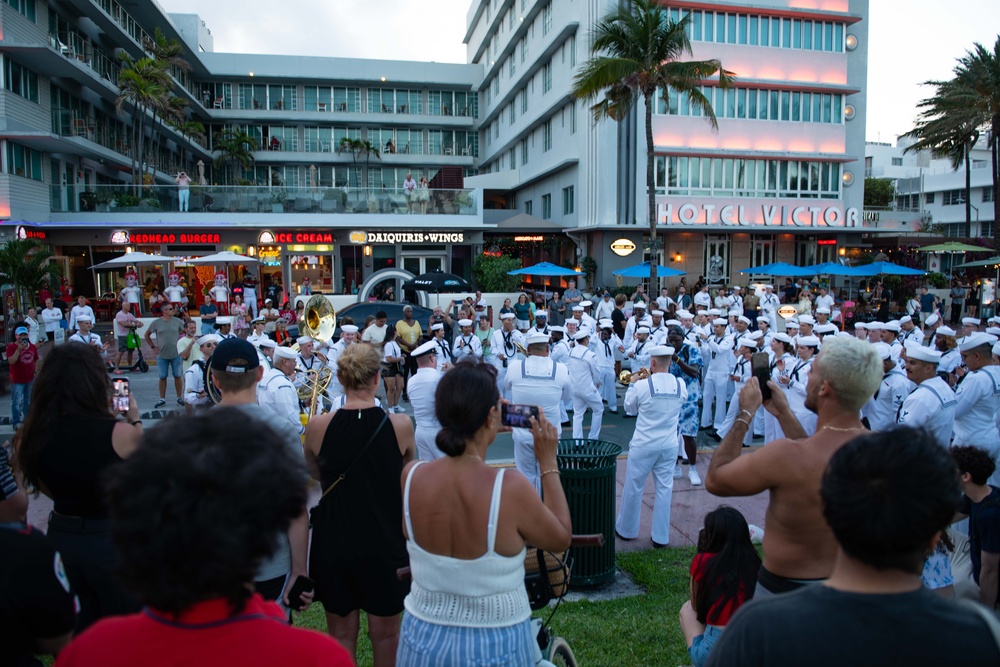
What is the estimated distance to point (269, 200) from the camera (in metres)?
29.0

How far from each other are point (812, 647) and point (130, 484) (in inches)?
66.1

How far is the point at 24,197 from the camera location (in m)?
25.2

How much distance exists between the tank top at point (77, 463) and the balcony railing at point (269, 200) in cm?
2695

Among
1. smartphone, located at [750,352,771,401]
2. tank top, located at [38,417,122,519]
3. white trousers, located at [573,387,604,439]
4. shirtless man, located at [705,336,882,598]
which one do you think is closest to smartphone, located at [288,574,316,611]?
tank top, located at [38,417,122,519]

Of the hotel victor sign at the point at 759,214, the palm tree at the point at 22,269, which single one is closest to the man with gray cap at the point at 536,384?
the palm tree at the point at 22,269

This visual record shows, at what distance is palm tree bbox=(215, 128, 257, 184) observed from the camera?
46438 mm

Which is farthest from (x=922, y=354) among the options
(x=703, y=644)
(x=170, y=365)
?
(x=170, y=365)

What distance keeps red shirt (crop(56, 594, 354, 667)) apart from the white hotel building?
90.8ft

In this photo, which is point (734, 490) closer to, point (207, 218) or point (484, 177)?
point (207, 218)

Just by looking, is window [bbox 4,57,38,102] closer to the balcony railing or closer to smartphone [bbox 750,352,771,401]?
the balcony railing

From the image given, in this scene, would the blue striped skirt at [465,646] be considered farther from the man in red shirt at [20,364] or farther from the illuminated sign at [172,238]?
the illuminated sign at [172,238]

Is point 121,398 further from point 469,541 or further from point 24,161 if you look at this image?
point 24,161

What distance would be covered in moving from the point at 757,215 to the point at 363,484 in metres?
32.2

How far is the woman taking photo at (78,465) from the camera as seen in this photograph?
2963 millimetres
